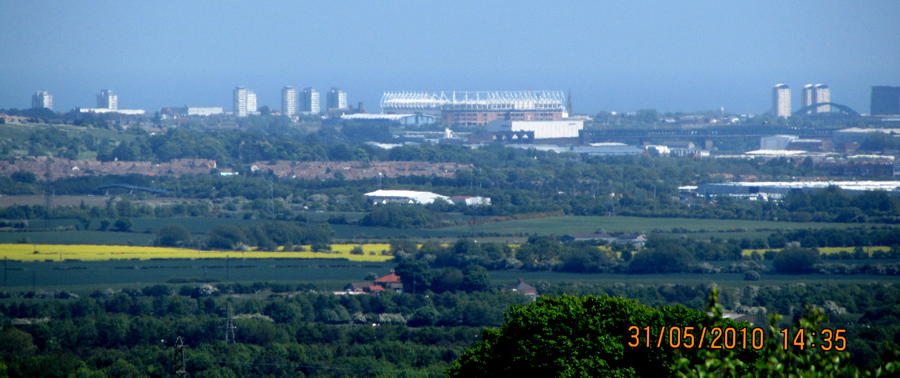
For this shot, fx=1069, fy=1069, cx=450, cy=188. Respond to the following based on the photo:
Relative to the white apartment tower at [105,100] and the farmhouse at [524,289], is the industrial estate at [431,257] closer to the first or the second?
the farmhouse at [524,289]

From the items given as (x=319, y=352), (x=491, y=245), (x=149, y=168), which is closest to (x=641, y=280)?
(x=491, y=245)

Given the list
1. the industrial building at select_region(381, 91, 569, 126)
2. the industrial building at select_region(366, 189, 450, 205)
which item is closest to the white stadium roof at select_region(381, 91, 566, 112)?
the industrial building at select_region(381, 91, 569, 126)

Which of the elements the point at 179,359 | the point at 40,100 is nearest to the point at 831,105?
the point at 40,100

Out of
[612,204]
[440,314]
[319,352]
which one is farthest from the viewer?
[612,204]

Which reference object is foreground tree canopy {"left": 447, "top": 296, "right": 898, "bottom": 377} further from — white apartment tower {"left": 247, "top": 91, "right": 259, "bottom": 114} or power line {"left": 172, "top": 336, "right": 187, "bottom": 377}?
white apartment tower {"left": 247, "top": 91, "right": 259, "bottom": 114}

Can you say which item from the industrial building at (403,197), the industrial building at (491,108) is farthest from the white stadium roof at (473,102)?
the industrial building at (403,197)

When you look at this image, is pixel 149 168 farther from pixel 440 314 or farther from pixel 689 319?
pixel 689 319
